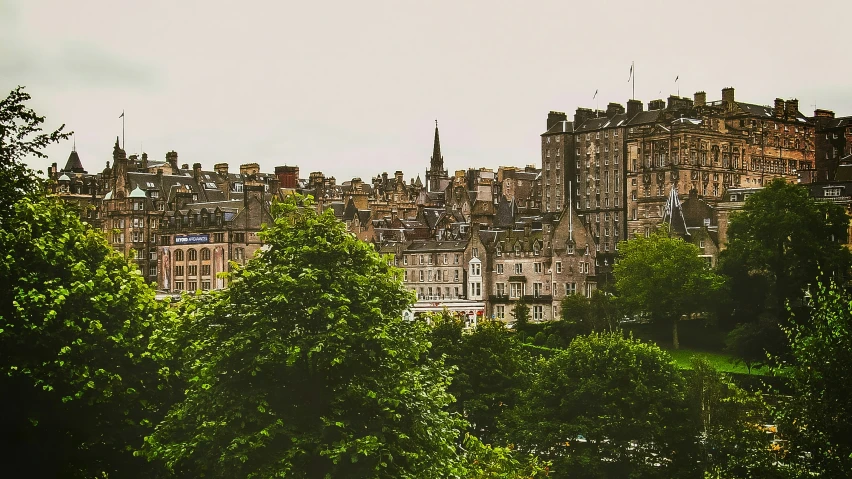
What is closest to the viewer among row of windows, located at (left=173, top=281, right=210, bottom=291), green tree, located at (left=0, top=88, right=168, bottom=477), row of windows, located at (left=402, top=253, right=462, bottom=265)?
green tree, located at (left=0, top=88, right=168, bottom=477)

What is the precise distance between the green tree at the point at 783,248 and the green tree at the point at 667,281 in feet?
8.63

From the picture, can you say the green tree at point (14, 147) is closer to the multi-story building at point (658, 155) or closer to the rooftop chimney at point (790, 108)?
the multi-story building at point (658, 155)

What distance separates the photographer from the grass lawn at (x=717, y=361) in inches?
3378

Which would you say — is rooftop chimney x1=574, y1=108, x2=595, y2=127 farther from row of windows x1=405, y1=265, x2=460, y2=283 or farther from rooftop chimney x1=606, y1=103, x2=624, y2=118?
row of windows x1=405, y1=265, x2=460, y2=283

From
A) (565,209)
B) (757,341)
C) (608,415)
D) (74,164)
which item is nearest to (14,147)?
(608,415)

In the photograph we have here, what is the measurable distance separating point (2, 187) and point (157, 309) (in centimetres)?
730

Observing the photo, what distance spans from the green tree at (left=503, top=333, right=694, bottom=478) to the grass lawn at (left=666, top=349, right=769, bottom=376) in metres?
24.2

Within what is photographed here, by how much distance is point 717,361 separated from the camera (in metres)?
92.1

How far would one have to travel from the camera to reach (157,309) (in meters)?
43.4

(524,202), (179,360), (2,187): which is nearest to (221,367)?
(179,360)

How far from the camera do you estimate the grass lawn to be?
85806 millimetres

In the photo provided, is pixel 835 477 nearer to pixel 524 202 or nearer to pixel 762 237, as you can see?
pixel 762 237

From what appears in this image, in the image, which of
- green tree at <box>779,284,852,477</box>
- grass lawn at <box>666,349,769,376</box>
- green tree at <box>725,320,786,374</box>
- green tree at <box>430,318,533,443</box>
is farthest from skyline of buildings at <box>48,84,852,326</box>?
green tree at <box>779,284,852,477</box>

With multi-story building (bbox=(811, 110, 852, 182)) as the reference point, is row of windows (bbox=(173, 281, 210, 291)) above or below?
below
